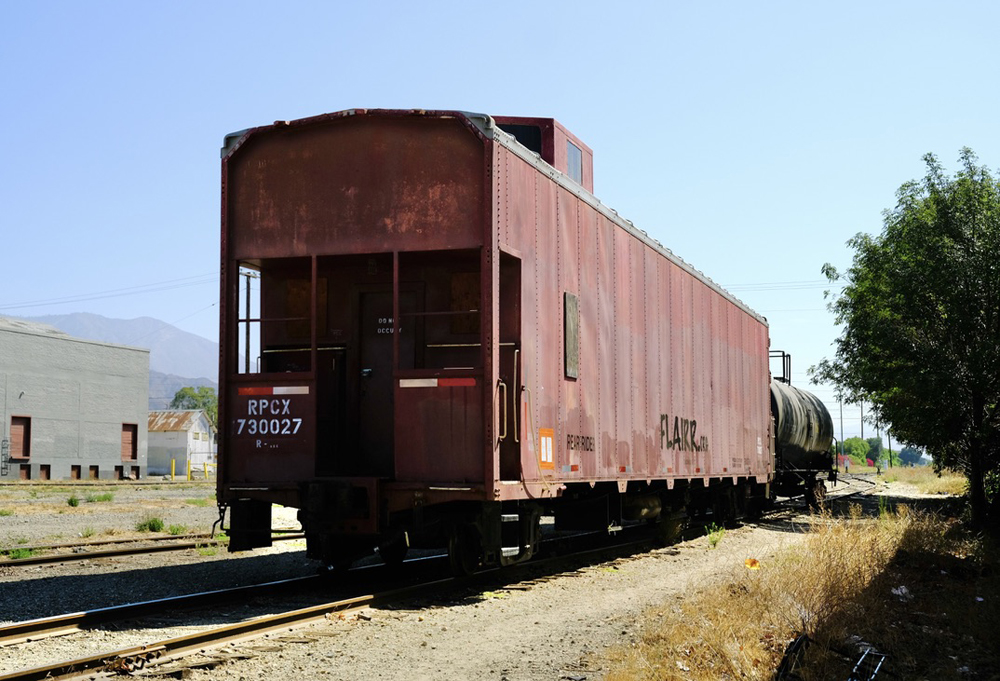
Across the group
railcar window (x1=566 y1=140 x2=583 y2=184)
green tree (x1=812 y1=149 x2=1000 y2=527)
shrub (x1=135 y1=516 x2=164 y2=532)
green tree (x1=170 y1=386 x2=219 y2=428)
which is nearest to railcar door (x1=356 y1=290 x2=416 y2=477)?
railcar window (x1=566 y1=140 x2=583 y2=184)

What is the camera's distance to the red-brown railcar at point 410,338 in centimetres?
974

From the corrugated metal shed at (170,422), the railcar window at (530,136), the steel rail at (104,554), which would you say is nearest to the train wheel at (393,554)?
the steel rail at (104,554)

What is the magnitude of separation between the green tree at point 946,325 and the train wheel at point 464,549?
12961 millimetres

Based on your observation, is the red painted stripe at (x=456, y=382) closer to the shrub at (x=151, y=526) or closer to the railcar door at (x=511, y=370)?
the railcar door at (x=511, y=370)

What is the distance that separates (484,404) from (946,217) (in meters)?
15.3

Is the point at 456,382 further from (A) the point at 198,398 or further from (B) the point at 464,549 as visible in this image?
(A) the point at 198,398

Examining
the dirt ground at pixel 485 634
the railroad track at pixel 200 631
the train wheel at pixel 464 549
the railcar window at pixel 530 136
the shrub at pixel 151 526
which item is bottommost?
the shrub at pixel 151 526

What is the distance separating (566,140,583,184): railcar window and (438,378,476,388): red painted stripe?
14.8 ft

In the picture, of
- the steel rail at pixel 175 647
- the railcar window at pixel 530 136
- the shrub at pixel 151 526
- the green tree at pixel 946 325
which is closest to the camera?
the steel rail at pixel 175 647

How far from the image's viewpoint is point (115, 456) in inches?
1929

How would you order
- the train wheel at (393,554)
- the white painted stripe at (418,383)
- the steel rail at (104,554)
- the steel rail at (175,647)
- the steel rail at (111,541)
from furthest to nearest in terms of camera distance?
the steel rail at (111,541) → the steel rail at (104,554) → the train wheel at (393,554) → the white painted stripe at (418,383) → the steel rail at (175,647)

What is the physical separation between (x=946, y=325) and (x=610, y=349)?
11.1m

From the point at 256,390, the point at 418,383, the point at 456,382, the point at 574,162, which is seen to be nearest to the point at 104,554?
the point at 256,390

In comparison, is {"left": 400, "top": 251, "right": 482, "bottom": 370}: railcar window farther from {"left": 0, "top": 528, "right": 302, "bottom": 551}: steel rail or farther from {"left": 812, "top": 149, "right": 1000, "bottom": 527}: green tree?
{"left": 812, "top": 149, "right": 1000, "bottom": 527}: green tree
